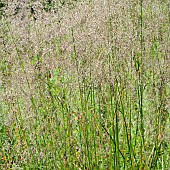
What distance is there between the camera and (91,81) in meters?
1.85

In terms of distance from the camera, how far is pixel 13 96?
2146 millimetres

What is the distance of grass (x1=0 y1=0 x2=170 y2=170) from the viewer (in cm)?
186

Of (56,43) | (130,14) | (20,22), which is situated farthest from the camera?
(20,22)

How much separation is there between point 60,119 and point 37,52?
42 centimetres

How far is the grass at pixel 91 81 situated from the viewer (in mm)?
1855

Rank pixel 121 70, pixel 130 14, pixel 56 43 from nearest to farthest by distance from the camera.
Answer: pixel 121 70
pixel 130 14
pixel 56 43

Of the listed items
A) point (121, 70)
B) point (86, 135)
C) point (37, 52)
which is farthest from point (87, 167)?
point (37, 52)

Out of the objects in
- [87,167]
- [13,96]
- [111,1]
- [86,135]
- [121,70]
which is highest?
[111,1]

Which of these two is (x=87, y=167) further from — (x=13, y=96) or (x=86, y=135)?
(x=13, y=96)

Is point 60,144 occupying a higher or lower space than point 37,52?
lower

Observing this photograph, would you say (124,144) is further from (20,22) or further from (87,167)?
(20,22)

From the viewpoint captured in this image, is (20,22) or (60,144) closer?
(60,144)

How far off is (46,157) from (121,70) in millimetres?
658

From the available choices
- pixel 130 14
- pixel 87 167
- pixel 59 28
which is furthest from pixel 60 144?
pixel 130 14
